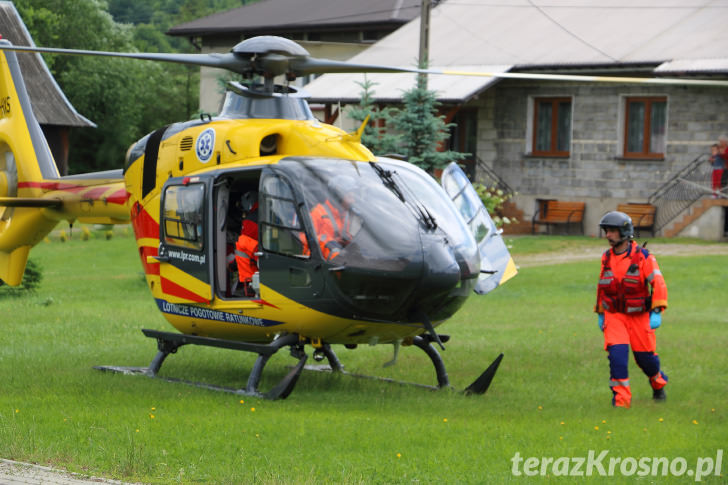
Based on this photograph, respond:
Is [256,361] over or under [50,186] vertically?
under

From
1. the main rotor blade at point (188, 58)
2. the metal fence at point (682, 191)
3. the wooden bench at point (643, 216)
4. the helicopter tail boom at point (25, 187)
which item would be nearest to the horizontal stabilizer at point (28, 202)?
the helicopter tail boom at point (25, 187)

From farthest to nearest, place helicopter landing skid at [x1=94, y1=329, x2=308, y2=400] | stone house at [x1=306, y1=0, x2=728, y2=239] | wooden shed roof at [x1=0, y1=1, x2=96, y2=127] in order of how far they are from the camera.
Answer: wooden shed roof at [x1=0, y1=1, x2=96, y2=127]
stone house at [x1=306, y1=0, x2=728, y2=239]
helicopter landing skid at [x1=94, y1=329, x2=308, y2=400]

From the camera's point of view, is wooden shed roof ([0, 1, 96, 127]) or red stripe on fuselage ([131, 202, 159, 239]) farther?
wooden shed roof ([0, 1, 96, 127])

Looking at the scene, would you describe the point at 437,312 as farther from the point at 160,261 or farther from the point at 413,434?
the point at 160,261

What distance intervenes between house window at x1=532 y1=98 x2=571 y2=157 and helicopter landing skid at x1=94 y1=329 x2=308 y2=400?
83.1 feet

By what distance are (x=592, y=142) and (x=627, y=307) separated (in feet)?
80.2

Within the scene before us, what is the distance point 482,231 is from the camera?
12.4 m

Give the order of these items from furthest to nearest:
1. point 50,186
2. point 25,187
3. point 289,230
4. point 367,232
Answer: point 25,187, point 50,186, point 289,230, point 367,232

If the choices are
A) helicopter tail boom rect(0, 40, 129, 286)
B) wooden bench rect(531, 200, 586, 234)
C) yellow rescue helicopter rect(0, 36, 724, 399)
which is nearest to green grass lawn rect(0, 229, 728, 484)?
yellow rescue helicopter rect(0, 36, 724, 399)

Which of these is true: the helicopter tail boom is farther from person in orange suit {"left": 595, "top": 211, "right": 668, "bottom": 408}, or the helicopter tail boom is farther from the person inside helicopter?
person in orange suit {"left": 595, "top": 211, "right": 668, "bottom": 408}

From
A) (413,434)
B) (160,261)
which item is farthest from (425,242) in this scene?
(160,261)

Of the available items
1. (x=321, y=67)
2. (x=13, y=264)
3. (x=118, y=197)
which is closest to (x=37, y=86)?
(x=13, y=264)

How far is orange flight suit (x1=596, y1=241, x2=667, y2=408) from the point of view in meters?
11.0

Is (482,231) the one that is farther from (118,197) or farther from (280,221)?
(118,197)
